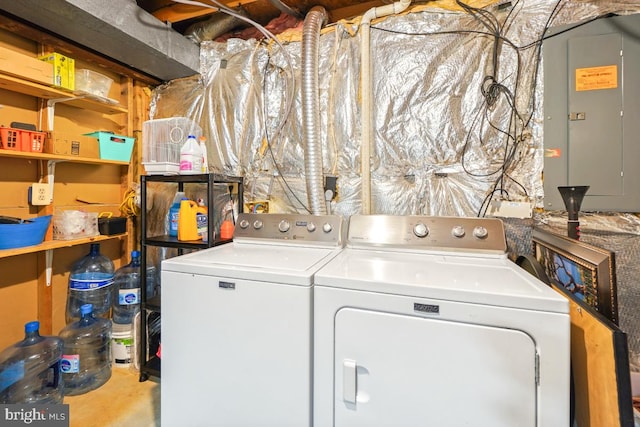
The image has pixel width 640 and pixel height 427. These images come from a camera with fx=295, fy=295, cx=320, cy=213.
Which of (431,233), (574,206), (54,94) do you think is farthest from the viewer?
(54,94)

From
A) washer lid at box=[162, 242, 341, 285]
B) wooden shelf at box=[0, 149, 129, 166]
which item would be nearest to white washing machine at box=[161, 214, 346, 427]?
washer lid at box=[162, 242, 341, 285]

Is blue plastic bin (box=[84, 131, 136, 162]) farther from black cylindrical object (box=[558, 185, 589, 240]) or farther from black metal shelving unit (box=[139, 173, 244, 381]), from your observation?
black cylindrical object (box=[558, 185, 589, 240])

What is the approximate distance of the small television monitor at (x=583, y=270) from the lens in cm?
88

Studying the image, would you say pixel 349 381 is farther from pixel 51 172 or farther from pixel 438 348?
pixel 51 172

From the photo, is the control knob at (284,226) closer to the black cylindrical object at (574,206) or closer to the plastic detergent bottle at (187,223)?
the plastic detergent bottle at (187,223)

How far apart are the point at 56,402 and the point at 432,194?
8.06 feet

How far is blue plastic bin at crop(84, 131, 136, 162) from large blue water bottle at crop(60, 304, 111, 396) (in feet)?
3.48

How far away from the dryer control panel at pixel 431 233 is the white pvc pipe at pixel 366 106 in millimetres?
381

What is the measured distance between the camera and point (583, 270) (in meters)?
1.01

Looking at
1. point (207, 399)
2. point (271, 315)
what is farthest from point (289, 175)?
point (207, 399)

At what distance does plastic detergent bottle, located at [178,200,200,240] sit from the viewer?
177 centimetres

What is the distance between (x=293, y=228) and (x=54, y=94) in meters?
1.77

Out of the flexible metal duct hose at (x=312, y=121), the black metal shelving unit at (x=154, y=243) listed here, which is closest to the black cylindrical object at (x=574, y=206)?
the flexible metal duct hose at (x=312, y=121)

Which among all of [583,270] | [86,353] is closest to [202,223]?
[86,353]
